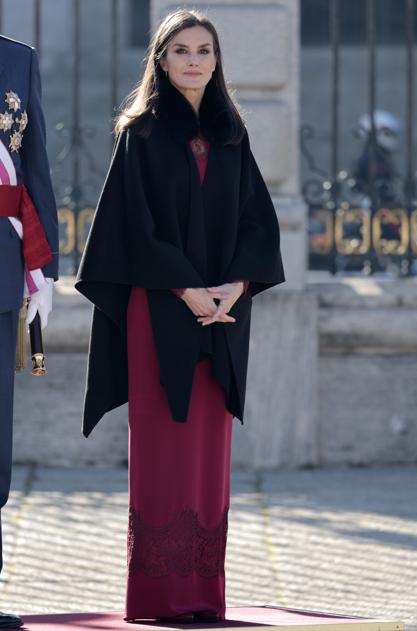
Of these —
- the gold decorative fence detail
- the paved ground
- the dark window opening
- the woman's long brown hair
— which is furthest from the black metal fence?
the dark window opening

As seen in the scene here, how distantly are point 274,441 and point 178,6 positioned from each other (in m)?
2.12

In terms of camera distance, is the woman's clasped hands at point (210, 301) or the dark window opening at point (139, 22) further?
the dark window opening at point (139, 22)

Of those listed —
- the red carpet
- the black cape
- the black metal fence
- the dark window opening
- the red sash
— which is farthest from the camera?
the dark window opening

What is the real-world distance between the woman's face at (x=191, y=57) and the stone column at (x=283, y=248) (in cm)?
310

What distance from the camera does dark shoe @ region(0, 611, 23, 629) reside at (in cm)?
458

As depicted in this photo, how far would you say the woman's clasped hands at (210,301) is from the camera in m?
4.59

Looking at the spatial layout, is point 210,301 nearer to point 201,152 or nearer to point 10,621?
point 201,152

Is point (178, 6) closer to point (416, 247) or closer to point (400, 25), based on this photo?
point (416, 247)

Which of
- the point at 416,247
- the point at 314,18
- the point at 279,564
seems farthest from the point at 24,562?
the point at 314,18

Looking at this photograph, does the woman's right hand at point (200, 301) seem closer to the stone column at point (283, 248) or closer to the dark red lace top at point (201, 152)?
the dark red lace top at point (201, 152)

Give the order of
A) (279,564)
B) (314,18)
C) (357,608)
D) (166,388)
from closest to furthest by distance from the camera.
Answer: (166,388)
(357,608)
(279,564)
(314,18)

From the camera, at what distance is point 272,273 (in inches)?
186

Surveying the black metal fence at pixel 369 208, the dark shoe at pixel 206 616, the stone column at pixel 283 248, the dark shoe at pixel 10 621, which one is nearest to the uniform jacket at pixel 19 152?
the dark shoe at pixel 10 621

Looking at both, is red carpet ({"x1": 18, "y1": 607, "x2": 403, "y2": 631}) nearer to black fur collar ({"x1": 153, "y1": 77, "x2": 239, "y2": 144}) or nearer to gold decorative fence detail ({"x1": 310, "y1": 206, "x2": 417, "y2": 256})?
black fur collar ({"x1": 153, "y1": 77, "x2": 239, "y2": 144})
